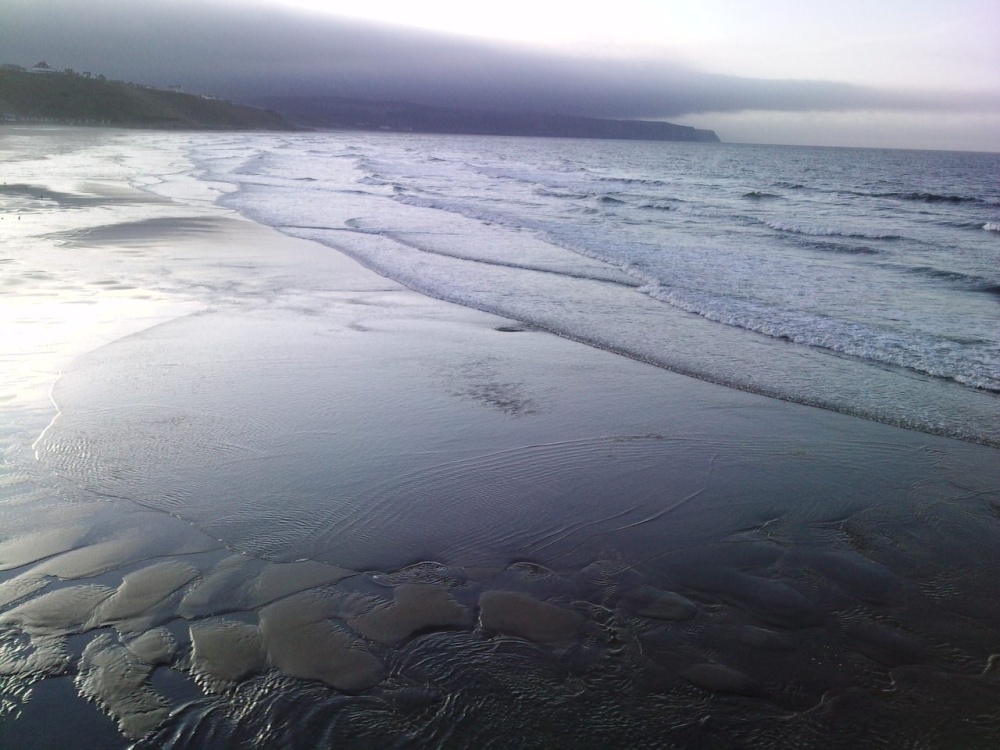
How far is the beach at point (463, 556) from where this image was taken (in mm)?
2682

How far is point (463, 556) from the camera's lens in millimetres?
3764

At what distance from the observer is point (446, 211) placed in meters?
21.7

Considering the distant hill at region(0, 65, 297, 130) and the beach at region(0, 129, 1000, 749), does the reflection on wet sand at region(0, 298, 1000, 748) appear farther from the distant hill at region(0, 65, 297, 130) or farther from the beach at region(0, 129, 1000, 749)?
the distant hill at region(0, 65, 297, 130)

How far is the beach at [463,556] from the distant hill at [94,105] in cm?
10686

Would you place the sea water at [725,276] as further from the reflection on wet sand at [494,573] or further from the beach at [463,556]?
the reflection on wet sand at [494,573]

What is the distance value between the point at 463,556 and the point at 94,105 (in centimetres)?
13640

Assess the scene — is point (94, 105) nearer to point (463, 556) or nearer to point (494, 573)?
Result: point (463, 556)

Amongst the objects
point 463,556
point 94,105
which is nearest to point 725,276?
point 463,556

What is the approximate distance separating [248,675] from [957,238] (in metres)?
25.4

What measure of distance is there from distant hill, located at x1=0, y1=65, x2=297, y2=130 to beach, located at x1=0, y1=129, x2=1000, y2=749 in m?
107

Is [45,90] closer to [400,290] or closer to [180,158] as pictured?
[180,158]

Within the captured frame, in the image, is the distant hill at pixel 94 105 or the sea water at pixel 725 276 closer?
the sea water at pixel 725 276

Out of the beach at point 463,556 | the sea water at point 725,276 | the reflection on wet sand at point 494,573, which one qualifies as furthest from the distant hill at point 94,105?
the reflection on wet sand at point 494,573

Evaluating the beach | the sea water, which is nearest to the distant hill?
the sea water
